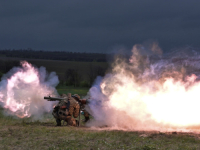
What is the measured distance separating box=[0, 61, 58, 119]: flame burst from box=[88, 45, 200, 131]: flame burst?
450 centimetres

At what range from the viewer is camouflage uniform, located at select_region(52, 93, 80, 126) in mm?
21094

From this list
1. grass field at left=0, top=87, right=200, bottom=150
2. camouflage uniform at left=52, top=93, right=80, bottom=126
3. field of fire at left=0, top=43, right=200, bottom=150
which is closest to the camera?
grass field at left=0, top=87, right=200, bottom=150

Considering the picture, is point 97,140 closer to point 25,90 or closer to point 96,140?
point 96,140

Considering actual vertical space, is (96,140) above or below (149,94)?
below

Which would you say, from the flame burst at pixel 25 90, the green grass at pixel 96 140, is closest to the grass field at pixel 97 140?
the green grass at pixel 96 140

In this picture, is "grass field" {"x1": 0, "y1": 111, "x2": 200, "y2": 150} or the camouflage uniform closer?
"grass field" {"x1": 0, "y1": 111, "x2": 200, "y2": 150}

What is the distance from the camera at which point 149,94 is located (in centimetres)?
2056

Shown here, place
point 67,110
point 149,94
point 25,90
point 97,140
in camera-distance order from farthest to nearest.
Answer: point 25,90 < point 67,110 < point 149,94 < point 97,140

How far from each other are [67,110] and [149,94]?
5836 millimetres

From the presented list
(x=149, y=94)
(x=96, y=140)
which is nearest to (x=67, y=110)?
(x=149, y=94)

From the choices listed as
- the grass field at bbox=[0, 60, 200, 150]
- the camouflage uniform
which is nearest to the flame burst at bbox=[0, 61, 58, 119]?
the camouflage uniform

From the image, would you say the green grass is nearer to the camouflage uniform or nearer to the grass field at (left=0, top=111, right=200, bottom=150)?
the grass field at (left=0, top=111, right=200, bottom=150)

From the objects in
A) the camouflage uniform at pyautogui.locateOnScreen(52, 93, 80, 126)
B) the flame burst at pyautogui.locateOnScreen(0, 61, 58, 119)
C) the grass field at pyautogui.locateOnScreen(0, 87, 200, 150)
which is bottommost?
the grass field at pyautogui.locateOnScreen(0, 87, 200, 150)

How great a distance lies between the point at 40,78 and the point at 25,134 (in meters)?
7.79
